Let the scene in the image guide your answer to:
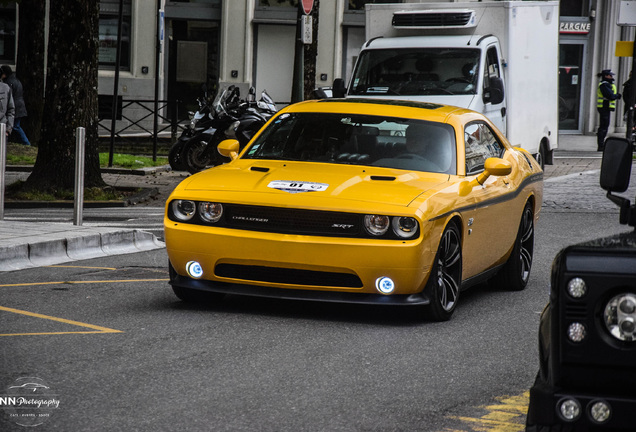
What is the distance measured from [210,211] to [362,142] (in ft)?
4.66

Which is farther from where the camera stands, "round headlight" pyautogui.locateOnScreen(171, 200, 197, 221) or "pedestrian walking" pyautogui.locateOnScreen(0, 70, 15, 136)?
"pedestrian walking" pyautogui.locateOnScreen(0, 70, 15, 136)

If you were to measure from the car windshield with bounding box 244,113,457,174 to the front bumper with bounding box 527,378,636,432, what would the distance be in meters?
4.70

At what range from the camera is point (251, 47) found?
3366 centimetres

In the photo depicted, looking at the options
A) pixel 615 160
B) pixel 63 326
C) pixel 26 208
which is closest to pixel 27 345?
pixel 63 326

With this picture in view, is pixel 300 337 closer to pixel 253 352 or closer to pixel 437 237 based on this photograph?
pixel 253 352

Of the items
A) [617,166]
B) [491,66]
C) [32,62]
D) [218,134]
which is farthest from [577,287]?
[32,62]

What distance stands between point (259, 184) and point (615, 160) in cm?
382

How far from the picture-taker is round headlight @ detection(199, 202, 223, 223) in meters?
7.43

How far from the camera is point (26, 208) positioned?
50.2 ft

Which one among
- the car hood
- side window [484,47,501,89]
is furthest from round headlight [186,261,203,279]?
side window [484,47,501,89]

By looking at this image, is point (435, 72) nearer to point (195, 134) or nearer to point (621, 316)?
point (195, 134)

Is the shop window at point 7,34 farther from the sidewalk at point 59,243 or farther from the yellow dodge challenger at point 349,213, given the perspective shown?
the yellow dodge challenger at point 349,213

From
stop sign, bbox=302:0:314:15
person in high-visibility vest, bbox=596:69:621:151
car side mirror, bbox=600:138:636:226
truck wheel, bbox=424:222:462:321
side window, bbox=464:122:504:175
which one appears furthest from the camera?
person in high-visibility vest, bbox=596:69:621:151

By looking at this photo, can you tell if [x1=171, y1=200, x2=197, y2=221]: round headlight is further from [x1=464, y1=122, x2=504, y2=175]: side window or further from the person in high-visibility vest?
the person in high-visibility vest
